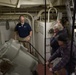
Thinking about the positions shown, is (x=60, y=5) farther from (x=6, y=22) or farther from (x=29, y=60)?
(x=29, y=60)

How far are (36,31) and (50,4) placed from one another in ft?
3.82

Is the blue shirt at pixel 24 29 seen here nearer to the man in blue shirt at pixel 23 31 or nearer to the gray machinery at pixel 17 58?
the man in blue shirt at pixel 23 31

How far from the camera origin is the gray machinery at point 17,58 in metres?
2.69

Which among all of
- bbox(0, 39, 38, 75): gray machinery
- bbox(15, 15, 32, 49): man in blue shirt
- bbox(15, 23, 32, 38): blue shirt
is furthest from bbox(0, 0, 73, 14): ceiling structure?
bbox(0, 39, 38, 75): gray machinery

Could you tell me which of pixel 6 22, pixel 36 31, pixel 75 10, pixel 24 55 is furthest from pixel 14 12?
pixel 75 10

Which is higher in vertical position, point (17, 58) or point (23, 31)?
point (23, 31)

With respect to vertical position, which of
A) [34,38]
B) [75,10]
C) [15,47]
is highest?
[75,10]

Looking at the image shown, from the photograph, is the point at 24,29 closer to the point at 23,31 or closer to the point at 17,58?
the point at 23,31

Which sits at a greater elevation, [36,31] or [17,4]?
[17,4]

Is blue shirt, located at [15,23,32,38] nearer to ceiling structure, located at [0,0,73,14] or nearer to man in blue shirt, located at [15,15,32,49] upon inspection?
man in blue shirt, located at [15,15,32,49]

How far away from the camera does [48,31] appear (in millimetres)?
5258

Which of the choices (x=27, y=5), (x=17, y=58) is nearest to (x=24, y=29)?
(x=27, y=5)

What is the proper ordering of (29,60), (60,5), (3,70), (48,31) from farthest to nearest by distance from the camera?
1. (60,5)
2. (48,31)
3. (29,60)
4. (3,70)

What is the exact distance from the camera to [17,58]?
276 cm
